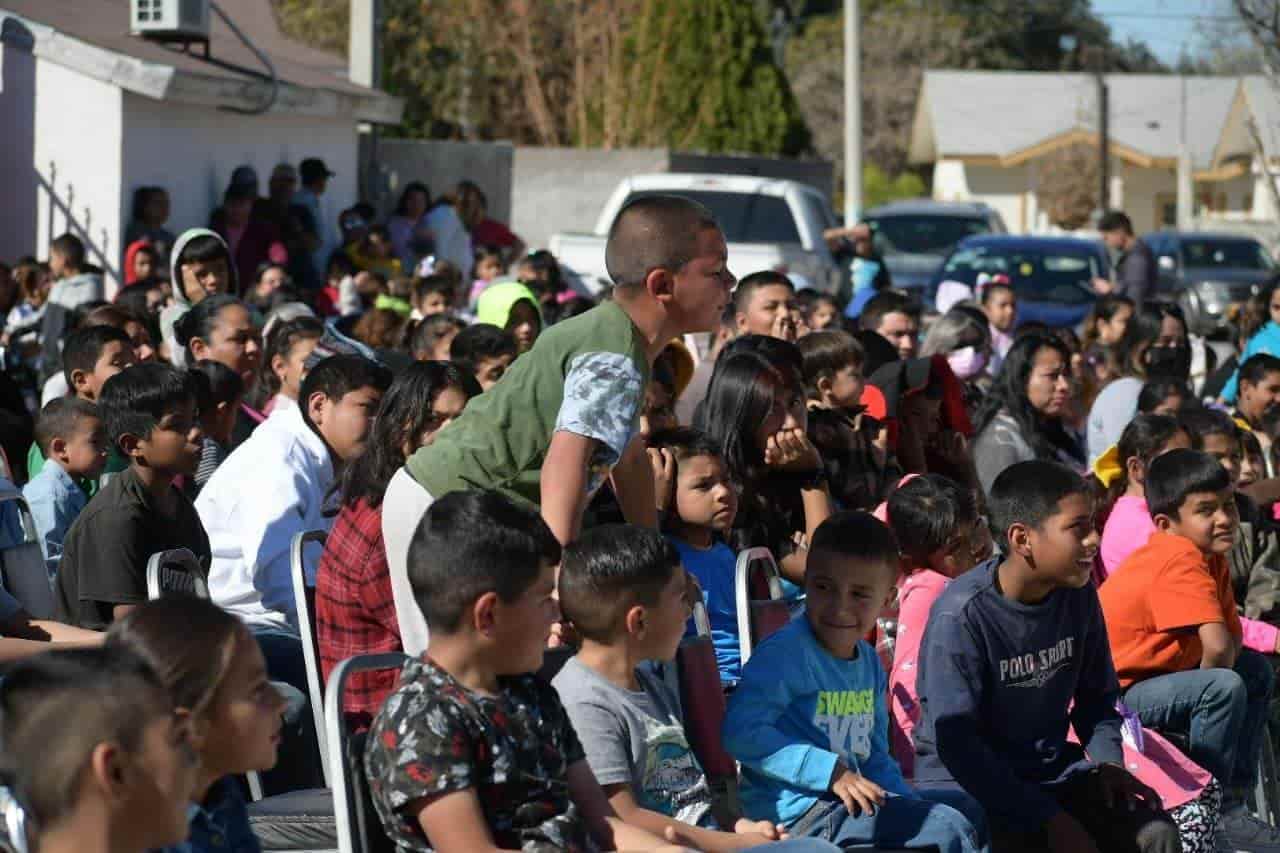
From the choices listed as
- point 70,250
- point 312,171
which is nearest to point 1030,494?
point 70,250

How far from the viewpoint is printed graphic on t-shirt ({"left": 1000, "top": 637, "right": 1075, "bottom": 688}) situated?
5.58 m

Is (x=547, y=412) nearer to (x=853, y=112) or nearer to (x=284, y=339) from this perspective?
(x=284, y=339)

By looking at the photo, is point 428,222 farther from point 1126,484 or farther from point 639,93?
point 639,93

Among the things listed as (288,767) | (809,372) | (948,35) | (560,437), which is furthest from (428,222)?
(948,35)

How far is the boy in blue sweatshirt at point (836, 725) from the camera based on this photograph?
4918 millimetres

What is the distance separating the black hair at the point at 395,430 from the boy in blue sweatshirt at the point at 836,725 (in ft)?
4.46

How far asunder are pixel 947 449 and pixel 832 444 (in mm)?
Result: 1295

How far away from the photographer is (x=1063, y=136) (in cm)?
6756

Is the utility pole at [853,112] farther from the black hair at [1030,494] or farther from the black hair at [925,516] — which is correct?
the black hair at [1030,494]

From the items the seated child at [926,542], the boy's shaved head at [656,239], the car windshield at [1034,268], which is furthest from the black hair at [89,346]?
the car windshield at [1034,268]

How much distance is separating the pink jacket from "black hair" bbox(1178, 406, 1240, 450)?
92.6 inches

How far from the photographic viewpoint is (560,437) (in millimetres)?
4703

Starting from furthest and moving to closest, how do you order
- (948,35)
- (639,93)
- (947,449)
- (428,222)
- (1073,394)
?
(948,35) < (639,93) < (428,222) < (1073,394) < (947,449)

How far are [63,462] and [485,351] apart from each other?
1.93 m
